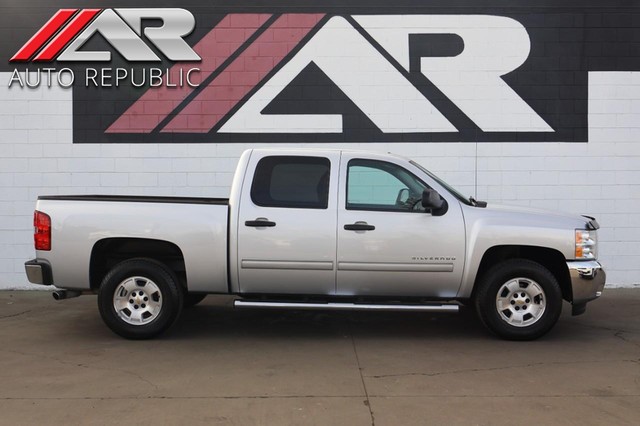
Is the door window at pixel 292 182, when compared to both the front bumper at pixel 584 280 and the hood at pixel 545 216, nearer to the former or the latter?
the hood at pixel 545 216

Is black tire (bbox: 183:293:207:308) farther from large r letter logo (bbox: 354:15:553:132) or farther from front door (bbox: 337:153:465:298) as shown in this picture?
large r letter logo (bbox: 354:15:553:132)

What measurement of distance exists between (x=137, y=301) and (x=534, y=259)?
14.4 ft

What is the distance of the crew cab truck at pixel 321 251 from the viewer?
20.6 feet

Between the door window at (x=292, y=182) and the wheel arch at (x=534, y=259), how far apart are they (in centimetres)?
186

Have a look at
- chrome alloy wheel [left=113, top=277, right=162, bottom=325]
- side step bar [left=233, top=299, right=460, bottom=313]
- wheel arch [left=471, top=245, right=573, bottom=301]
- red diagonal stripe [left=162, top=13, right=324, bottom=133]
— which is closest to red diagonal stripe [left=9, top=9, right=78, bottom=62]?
red diagonal stripe [left=162, top=13, right=324, bottom=133]

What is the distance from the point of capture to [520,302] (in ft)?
20.9

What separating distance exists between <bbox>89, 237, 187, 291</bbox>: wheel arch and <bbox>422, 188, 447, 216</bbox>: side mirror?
266 centimetres

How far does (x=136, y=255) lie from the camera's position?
6715 mm

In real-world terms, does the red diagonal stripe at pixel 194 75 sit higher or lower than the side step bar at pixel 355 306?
higher

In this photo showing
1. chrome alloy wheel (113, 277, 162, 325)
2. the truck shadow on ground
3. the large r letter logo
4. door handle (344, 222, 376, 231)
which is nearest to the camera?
door handle (344, 222, 376, 231)

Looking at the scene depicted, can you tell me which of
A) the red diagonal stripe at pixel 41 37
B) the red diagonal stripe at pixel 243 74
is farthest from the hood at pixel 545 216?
the red diagonal stripe at pixel 41 37

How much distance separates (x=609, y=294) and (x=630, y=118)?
2.86 metres

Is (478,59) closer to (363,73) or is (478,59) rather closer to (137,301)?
(363,73)

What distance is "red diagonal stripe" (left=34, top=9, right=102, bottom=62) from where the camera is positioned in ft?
31.7
